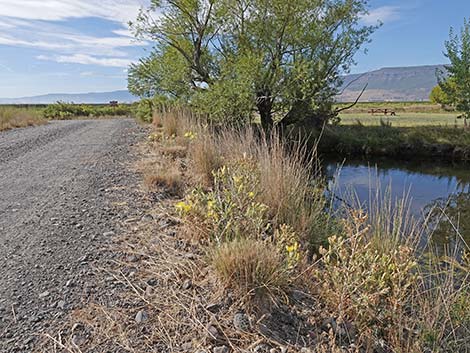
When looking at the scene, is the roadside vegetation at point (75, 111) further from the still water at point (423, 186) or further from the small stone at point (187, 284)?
the small stone at point (187, 284)

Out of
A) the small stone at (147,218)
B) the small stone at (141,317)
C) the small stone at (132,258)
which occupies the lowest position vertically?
the small stone at (141,317)

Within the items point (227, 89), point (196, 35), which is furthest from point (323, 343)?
point (196, 35)

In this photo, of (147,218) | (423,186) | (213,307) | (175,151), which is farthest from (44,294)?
(423,186)

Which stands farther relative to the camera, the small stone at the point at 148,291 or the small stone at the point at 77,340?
the small stone at the point at 148,291

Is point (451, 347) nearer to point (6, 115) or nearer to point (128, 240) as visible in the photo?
point (128, 240)

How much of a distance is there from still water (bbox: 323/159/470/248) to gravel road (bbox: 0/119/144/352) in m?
3.47

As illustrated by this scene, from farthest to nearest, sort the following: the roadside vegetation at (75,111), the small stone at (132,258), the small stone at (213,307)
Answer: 1. the roadside vegetation at (75,111)
2. the small stone at (132,258)
3. the small stone at (213,307)

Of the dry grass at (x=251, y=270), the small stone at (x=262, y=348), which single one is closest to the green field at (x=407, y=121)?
the dry grass at (x=251, y=270)

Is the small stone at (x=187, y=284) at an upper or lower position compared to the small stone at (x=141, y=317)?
upper

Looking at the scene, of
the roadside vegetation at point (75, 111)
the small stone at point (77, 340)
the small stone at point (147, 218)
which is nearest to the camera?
the small stone at point (77, 340)

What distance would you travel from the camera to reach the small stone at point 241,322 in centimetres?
184

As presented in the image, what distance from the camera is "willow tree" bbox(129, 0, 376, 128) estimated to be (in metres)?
11.2

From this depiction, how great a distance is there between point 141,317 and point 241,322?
520 mm

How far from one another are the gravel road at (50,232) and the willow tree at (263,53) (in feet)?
20.9
